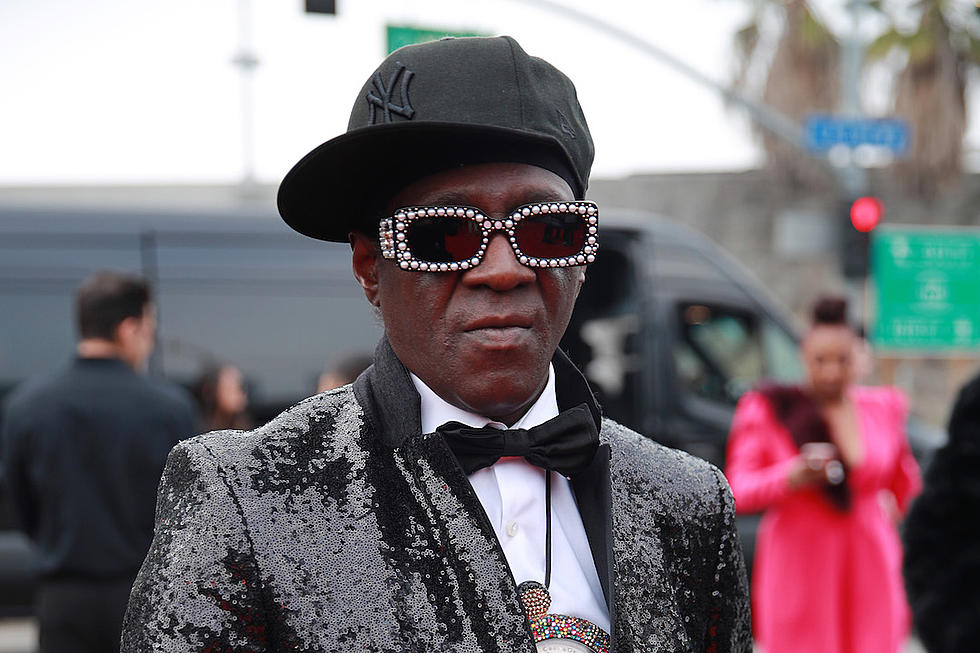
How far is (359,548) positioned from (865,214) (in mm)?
8763

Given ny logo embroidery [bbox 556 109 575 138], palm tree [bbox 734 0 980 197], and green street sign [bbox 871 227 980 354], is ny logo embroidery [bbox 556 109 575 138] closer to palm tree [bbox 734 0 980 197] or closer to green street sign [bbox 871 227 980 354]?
green street sign [bbox 871 227 980 354]

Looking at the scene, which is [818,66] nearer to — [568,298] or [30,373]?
[30,373]

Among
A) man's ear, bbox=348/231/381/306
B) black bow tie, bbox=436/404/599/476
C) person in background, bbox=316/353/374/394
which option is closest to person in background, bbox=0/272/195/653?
person in background, bbox=316/353/374/394

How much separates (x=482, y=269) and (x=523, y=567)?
38 cm

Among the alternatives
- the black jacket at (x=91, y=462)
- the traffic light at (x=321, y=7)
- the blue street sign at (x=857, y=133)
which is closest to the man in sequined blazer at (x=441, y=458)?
the black jacket at (x=91, y=462)

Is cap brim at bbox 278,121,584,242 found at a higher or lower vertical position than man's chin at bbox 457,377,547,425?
higher

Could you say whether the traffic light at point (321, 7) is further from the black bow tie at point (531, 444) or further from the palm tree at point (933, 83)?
the palm tree at point (933, 83)

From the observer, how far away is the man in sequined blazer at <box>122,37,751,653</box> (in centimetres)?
122

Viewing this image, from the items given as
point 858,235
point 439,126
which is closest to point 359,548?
point 439,126

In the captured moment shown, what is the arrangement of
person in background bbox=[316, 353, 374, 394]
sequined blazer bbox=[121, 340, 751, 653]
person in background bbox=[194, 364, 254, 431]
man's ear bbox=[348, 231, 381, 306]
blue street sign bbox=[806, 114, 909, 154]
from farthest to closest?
blue street sign bbox=[806, 114, 909, 154] → person in background bbox=[194, 364, 254, 431] → person in background bbox=[316, 353, 374, 394] → man's ear bbox=[348, 231, 381, 306] → sequined blazer bbox=[121, 340, 751, 653]

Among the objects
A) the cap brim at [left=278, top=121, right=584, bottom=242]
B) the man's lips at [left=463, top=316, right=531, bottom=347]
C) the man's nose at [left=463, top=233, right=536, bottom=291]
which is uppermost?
the cap brim at [left=278, top=121, right=584, bottom=242]

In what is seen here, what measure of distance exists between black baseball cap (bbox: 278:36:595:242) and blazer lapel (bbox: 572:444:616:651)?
37 cm

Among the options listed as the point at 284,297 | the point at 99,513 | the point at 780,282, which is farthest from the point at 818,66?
the point at 99,513

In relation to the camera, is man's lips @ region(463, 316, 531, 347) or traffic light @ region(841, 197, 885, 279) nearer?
man's lips @ region(463, 316, 531, 347)
